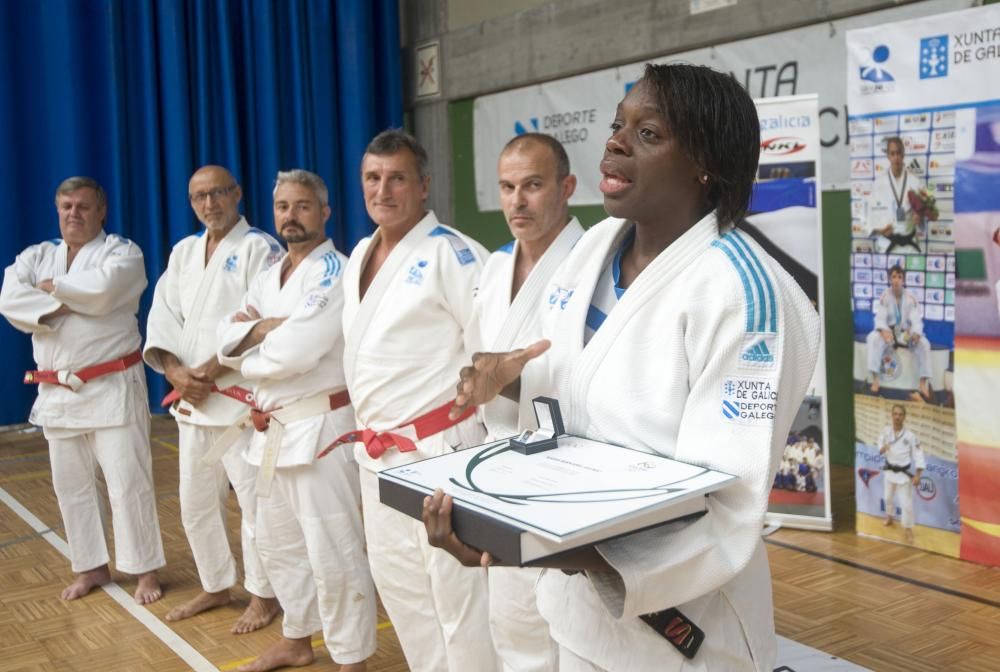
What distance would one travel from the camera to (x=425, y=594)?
2.73m

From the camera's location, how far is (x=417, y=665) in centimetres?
276

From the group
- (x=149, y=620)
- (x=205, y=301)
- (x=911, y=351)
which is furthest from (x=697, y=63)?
(x=149, y=620)

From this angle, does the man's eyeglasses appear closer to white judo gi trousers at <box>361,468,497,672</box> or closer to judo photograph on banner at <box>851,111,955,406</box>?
white judo gi trousers at <box>361,468,497,672</box>

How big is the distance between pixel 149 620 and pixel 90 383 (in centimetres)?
98

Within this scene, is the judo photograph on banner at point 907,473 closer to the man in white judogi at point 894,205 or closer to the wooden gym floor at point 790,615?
the wooden gym floor at point 790,615

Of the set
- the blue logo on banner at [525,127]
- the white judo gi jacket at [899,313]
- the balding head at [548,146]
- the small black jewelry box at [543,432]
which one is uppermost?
the blue logo on banner at [525,127]

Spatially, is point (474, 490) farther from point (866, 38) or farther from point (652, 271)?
point (866, 38)

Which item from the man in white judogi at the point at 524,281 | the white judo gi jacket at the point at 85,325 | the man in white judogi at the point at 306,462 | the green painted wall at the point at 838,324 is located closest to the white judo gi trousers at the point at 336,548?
the man in white judogi at the point at 306,462

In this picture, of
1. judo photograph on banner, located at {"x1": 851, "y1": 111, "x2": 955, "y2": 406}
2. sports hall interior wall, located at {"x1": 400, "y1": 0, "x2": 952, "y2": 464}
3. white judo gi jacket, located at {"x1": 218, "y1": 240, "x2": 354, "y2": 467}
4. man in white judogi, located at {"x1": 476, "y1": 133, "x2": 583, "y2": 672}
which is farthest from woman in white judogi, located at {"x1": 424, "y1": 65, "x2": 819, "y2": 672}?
sports hall interior wall, located at {"x1": 400, "y1": 0, "x2": 952, "y2": 464}

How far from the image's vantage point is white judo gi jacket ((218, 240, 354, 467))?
9.69 ft

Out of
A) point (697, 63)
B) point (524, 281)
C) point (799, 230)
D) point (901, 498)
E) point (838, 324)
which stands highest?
point (697, 63)

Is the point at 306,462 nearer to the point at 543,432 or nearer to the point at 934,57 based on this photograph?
the point at 543,432

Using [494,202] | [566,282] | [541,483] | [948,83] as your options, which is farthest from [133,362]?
[494,202]

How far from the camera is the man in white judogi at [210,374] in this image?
353cm
